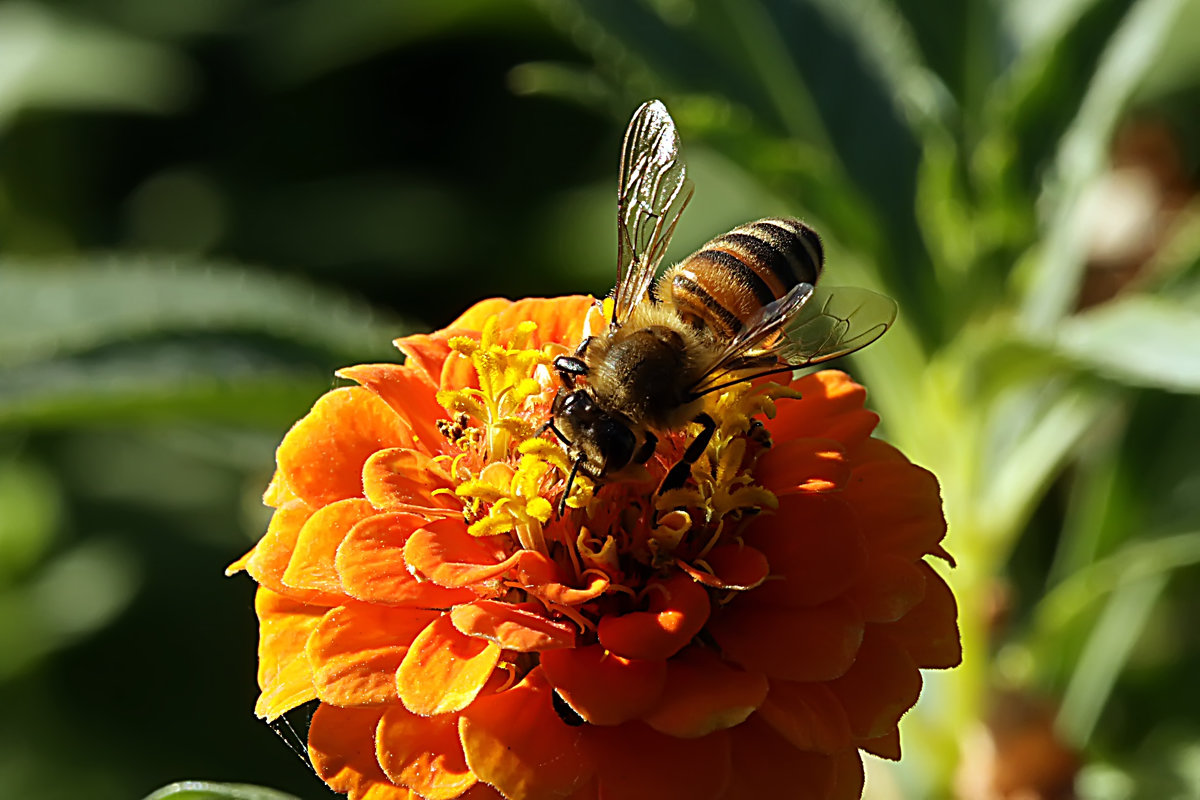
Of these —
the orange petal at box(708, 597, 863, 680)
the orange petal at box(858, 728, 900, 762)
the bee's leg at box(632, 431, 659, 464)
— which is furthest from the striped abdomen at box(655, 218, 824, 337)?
the orange petal at box(858, 728, 900, 762)

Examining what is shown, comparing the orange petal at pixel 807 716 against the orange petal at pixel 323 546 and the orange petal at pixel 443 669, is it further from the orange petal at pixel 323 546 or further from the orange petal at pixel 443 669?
the orange petal at pixel 323 546

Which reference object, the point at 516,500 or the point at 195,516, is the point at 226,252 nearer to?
the point at 195,516

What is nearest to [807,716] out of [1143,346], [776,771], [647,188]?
[776,771]

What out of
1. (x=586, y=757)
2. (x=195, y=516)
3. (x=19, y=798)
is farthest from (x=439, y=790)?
(x=195, y=516)

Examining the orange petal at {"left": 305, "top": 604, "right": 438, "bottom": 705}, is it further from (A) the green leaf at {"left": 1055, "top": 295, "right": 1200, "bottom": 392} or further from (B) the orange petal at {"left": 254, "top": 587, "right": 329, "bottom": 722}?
(A) the green leaf at {"left": 1055, "top": 295, "right": 1200, "bottom": 392}

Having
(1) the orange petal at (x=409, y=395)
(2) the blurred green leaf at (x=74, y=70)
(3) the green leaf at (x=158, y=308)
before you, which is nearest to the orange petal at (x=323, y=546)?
(1) the orange petal at (x=409, y=395)
